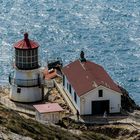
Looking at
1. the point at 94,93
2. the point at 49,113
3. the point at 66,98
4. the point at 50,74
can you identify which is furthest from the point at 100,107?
the point at 50,74

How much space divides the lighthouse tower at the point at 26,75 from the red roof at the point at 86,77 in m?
2.50

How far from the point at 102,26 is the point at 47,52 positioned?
15682 mm

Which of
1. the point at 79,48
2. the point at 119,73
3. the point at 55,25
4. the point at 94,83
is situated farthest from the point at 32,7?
the point at 94,83

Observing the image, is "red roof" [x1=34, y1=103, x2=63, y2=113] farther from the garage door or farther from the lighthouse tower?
the lighthouse tower

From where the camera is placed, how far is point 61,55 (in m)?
77.6

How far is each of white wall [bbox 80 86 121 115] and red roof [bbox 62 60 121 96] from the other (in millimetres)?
272

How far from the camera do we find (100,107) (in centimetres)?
4159

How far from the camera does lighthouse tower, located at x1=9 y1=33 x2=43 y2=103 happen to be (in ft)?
140

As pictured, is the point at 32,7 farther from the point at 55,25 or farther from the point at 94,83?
the point at 94,83

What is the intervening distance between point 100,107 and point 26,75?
6262 millimetres

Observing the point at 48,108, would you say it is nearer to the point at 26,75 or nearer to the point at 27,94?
the point at 26,75

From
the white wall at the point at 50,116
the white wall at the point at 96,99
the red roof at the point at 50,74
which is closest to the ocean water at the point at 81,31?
the red roof at the point at 50,74

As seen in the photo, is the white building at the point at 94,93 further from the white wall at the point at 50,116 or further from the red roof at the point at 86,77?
the white wall at the point at 50,116

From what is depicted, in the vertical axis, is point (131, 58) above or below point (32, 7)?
below
